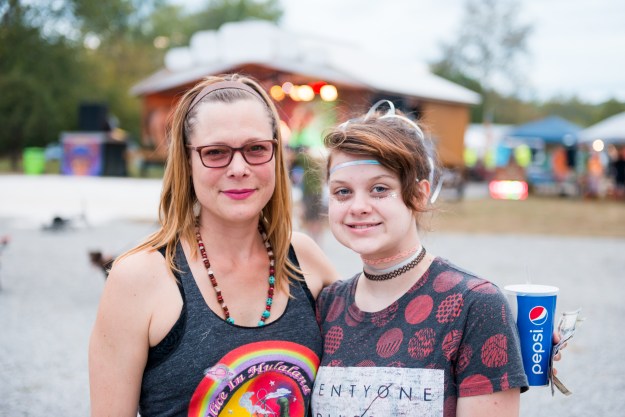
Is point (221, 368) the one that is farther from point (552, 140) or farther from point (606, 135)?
point (552, 140)

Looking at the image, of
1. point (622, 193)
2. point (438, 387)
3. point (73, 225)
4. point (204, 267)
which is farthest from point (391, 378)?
point (622, 193)

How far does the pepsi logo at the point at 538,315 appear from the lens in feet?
6.49

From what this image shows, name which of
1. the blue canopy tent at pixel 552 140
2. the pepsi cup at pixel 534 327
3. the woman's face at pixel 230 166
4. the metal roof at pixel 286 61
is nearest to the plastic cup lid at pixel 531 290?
the pepsi cup at pixel 534 327

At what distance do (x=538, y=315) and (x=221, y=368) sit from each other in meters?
1.00

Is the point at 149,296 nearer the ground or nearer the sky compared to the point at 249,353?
nearer the sky

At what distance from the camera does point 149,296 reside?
1993mm

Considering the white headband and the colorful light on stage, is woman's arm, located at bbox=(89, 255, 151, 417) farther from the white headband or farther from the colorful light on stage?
the colorful light on stage

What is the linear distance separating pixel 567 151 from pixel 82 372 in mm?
26711

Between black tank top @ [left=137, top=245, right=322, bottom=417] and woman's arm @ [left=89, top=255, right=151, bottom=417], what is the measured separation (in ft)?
0.23

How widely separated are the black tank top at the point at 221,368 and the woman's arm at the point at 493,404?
0.55 meters

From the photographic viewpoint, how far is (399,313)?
200 centimetres

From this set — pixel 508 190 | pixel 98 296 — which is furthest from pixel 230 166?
pixel 508 190

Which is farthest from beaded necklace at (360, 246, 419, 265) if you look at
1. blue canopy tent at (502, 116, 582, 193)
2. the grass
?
blue canopy tent at (502, 116, 582, 193)

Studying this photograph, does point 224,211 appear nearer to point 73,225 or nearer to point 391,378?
point 391,378
